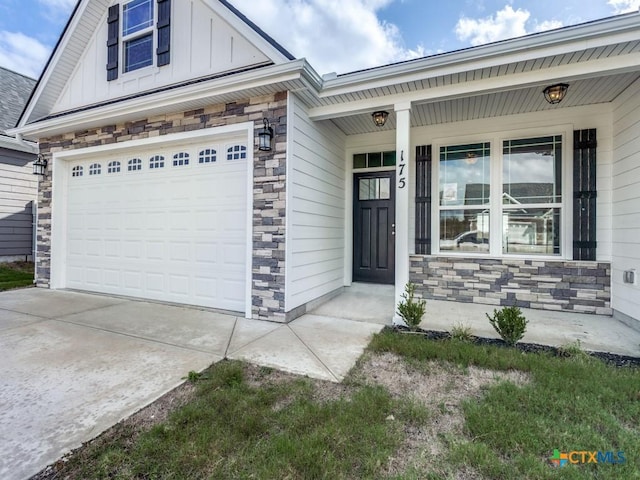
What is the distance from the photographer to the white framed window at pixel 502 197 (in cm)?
480

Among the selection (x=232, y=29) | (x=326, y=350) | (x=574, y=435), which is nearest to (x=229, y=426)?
(x=326, y=350)

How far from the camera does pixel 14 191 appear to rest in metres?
7.94

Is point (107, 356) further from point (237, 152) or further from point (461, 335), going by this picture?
point (461, 335)

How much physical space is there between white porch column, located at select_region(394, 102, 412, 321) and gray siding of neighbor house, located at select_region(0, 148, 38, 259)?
30.6ft

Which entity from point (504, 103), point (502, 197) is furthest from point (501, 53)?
point (502, 197)

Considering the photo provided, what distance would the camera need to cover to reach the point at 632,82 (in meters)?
3.86

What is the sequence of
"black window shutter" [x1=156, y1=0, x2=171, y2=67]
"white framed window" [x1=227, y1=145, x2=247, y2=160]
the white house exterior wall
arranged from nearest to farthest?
1. the white house exterior wall
2. "white framed window" [x1=227, y1=145, x2=247, y2=160]
3. "black window shutter" [x1=156, y1=0, x2=171, y2=67]

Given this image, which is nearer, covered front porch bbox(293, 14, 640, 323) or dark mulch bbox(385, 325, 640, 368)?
dark mulch bbox(385, 325, 640, 368)

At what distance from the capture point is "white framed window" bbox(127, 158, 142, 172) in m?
5.44

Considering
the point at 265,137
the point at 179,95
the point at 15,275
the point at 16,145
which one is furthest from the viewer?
the point at 16,145

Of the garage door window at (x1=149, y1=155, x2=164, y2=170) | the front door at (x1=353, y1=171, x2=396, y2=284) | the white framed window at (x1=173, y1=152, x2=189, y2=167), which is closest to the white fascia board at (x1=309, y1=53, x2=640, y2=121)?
the front door at (x1=353, y1=171, x2=396, y2=284)

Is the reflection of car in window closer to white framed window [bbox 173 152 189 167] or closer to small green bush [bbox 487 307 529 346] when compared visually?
small green bush [bbox 487 307 529 346]

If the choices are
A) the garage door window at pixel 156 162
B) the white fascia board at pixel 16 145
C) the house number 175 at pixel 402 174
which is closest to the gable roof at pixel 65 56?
the white fascia board at pixel 16 145

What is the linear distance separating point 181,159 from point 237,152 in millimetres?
1072
